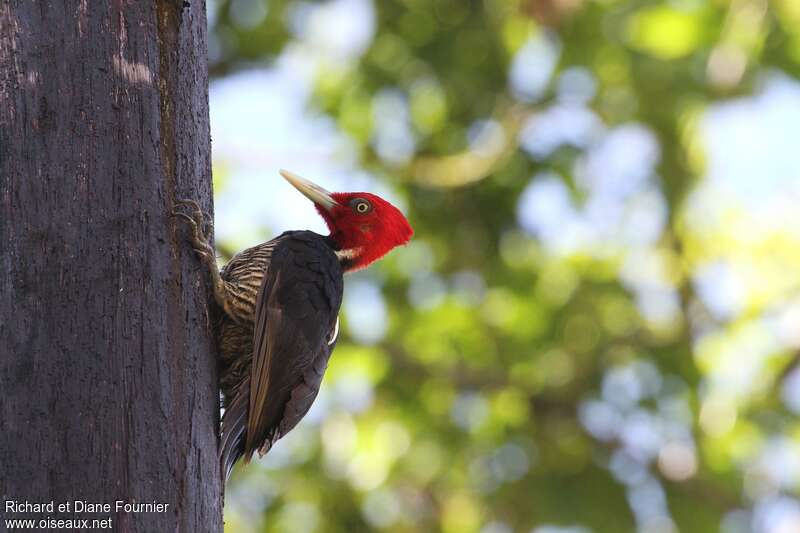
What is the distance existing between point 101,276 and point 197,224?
0.42 metres

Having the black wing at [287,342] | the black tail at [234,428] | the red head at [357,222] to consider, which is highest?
the red head at [357,222]

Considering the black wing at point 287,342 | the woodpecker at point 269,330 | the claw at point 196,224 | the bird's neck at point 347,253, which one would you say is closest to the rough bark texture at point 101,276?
the claw at point 196,224

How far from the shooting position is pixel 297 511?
7.96 meters

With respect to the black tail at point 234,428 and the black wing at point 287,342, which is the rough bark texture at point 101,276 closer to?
the black tail at point 234,428

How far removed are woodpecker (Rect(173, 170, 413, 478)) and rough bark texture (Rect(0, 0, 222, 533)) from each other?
21 centimetres

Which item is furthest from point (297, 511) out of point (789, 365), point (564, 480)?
point (789, 365)

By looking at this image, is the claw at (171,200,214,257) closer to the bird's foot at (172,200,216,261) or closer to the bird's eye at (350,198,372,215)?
the bird's foot at (172,200,216,261)

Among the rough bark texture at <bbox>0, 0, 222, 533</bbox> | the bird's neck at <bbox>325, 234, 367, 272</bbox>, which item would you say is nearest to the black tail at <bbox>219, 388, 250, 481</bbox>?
the rough bark texture at <bbox>0, 0, 222, 533</bbox>

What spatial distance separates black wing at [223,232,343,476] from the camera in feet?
10.0

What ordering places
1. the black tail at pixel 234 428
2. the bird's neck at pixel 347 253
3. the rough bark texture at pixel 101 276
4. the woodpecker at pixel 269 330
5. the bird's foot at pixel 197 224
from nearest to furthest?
the rough bark texture at pixel 101 276 < the bird's foot at pixel 197 224 < the black tail at pixel 234 428 < the woodpecker at pixel 269 330 < the bird's neck at pixel 347 253

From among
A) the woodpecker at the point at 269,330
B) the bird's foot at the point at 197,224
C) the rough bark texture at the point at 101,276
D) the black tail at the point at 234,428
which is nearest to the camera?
the rough bark texture at the point at 101,276

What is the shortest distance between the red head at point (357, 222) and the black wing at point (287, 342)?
32.8 inches

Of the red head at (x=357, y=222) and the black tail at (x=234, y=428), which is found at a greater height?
the red head at (x=357, y=222)

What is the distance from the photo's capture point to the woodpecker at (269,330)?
117 inches
